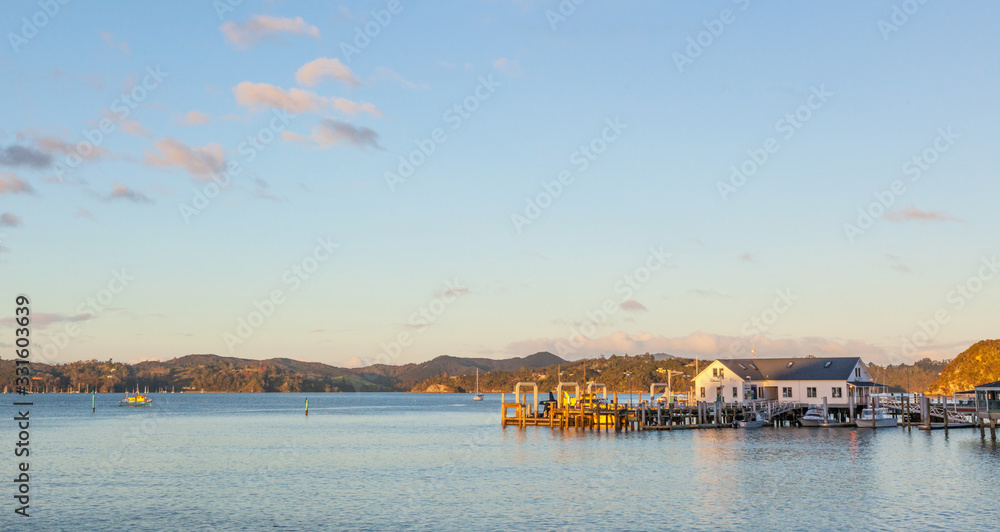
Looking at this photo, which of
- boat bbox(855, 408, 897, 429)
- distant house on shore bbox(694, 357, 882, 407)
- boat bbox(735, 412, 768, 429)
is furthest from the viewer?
distant house on shore bbox(694, 357, 882, 407)

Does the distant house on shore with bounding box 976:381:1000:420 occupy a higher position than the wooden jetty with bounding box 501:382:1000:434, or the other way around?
the distant house on shore with bounding box 976:381:1000:420

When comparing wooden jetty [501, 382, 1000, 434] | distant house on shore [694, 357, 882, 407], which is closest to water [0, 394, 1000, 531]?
wooden jetty [501, 382, 1000, 434]

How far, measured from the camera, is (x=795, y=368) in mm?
105125

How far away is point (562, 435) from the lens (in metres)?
83.9

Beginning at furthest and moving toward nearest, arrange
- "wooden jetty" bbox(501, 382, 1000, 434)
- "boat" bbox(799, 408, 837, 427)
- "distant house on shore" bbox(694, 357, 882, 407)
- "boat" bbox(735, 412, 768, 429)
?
"distant house on shore" bbox(694, 357, 882, 407) < "boat" bbox(799, 408, 837, 427) < "boat" bbox(735, 412, 768, 429) < "wooden jetty" bbox(501, 382, 1000, 434)

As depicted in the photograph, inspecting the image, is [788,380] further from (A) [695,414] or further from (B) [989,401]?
(B) [989,401]

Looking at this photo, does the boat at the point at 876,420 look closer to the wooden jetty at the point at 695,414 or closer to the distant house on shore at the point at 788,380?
the wooden jetty at the point at 695,414

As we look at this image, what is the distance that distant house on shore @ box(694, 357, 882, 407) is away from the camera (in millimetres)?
100438

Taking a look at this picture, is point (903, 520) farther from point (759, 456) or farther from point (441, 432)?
point (441, 432)

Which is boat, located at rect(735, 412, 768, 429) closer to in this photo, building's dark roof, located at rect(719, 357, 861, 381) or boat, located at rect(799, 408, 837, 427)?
boat, located at rect(799, 408, 837, 427)

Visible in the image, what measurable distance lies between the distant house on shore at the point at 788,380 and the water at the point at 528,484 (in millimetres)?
17824

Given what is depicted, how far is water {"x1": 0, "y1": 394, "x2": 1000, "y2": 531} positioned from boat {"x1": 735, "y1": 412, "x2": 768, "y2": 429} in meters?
11.2

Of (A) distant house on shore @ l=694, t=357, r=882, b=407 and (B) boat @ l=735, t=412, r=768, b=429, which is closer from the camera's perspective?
(B) boat @ l=735, t=412, r=768, b=429

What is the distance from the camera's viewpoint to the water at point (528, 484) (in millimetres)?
37188
